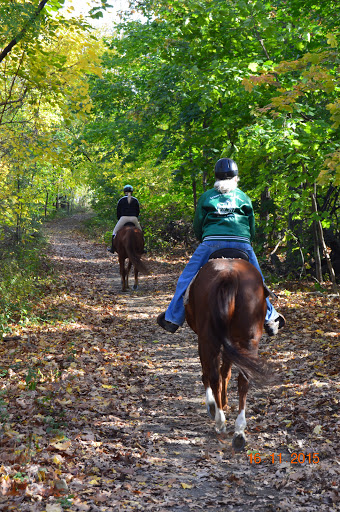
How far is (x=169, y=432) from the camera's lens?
16.6 feet

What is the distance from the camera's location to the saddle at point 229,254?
519 cm

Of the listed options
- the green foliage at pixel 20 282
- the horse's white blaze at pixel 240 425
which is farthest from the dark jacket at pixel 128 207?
the horse's white blaze at pixel 240 425

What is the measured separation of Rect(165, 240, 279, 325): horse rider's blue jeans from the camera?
208 inches

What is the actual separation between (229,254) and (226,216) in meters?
0.47

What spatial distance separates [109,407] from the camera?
562cm

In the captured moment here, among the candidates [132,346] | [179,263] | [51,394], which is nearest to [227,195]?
[51,394]

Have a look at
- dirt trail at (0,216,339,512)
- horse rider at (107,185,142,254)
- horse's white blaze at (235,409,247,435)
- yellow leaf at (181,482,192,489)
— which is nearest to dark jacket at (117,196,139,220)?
horse rider at (107,185,142,254)

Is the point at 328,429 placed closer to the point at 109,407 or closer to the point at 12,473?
the point at 109,407

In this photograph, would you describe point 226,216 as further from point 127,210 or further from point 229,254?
point 127,210

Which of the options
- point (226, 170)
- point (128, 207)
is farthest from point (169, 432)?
point (128, 207)

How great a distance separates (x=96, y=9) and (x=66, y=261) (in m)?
13.4
